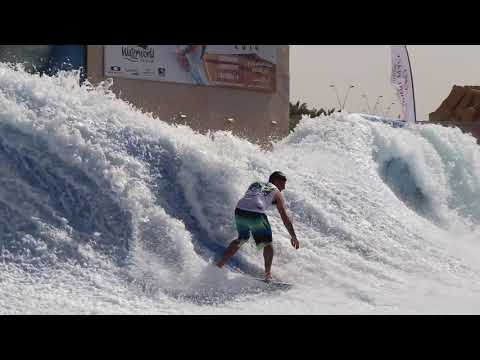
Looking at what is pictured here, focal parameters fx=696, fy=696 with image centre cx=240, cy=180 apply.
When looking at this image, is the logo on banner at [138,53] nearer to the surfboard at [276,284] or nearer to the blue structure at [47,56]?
the blue structure at [47,56]

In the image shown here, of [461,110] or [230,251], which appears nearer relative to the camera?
[230,251]

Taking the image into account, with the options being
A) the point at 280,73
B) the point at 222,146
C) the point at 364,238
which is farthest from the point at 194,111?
the point at 364,238

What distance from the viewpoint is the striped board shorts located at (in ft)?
23.0

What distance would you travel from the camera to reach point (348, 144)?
504 inches

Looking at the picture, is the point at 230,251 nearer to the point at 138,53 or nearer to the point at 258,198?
the point at 258,198

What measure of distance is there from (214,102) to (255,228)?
9.18 m

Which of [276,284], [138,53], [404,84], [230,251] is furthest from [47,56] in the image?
[404,84]

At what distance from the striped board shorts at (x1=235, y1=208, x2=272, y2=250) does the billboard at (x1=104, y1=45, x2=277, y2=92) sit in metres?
7.36

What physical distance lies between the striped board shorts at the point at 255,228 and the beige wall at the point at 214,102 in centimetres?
709

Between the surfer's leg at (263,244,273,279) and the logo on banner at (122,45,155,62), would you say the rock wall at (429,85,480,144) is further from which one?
the surfer's leg at (263,244,273,279)

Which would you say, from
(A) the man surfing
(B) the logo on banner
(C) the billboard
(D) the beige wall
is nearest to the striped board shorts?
(A) the man surfing

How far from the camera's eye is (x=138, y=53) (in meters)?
14.1
